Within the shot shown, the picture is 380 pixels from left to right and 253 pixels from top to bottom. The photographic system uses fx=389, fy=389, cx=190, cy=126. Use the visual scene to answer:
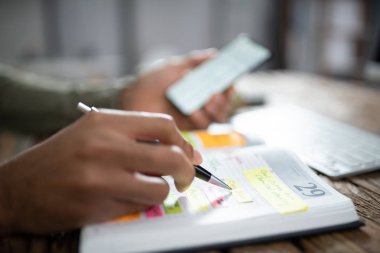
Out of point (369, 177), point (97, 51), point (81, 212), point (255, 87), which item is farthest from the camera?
point (97, 51)

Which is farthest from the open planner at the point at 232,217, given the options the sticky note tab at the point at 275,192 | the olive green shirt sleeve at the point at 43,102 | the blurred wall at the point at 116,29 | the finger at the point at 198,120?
the blurred wall at the point at 116,29

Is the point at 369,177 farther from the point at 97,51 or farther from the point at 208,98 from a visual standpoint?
the point at 97,51

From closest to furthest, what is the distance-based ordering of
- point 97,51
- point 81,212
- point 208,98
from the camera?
point 81,212 < point 208,98 < point 97,51

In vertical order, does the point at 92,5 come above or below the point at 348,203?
above

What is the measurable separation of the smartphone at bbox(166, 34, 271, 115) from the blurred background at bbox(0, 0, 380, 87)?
4.71ft

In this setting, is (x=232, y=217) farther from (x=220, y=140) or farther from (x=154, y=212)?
(x=220, y=140)

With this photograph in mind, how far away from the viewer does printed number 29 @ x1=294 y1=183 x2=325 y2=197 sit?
0.42m

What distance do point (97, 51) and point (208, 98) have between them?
216cm

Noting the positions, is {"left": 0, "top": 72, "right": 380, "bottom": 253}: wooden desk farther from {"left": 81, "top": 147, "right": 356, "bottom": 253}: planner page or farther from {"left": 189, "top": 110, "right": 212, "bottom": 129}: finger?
{"left": 189, "top": 110, "right": 212, "bottom": 129}: finger

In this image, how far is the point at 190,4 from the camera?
2930 millimetres

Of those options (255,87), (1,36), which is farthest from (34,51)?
(255,87)

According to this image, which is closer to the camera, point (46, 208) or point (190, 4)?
point (46, 208)

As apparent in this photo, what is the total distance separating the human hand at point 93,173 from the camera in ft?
1.14

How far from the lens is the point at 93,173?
0.34m
